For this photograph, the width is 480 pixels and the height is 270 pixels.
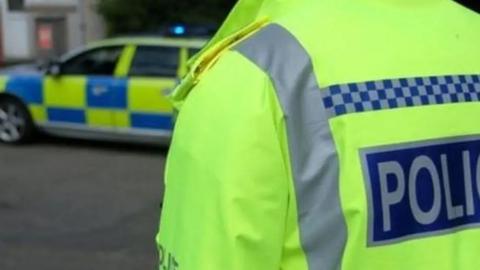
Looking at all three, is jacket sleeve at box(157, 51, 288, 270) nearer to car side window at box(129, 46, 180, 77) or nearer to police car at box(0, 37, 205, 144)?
police car at box(0, 37, 205, 144)

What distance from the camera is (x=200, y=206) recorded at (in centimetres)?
112

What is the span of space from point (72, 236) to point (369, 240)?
484cm

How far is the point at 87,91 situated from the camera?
28.5ft

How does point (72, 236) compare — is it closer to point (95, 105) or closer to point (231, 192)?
point (95, 105)

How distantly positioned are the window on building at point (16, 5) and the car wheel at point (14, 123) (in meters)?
7.18

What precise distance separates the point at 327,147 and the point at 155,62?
749 cm

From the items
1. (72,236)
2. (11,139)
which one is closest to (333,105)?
(72,236)

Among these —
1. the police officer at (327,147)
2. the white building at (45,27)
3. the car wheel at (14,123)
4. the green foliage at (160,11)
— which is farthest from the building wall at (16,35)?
the police officer at (327,147)

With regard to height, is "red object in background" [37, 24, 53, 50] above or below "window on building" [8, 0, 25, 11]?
below

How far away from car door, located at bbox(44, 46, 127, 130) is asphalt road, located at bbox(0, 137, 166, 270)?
327mm

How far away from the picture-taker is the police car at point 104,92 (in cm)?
842

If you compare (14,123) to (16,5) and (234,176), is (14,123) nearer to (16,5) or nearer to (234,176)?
(16,5)

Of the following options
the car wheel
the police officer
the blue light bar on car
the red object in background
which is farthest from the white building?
the police officer

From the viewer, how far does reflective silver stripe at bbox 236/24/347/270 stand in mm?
1114
